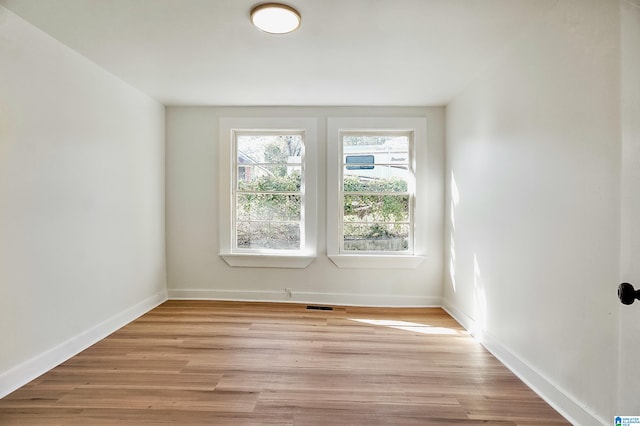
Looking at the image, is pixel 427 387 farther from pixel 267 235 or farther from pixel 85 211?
pixel 85 211

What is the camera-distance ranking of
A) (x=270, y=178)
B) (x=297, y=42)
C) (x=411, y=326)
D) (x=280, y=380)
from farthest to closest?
(x=270, y=178) < (x=411, y=326) < (x=297, y=42) < (x=280, y=380)

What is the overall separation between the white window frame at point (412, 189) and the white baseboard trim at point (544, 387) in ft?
4.02

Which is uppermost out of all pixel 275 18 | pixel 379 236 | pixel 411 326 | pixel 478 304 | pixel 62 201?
pixel 275 18

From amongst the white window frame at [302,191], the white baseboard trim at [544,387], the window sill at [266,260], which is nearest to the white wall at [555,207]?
the white baseboard trim at [544,387]

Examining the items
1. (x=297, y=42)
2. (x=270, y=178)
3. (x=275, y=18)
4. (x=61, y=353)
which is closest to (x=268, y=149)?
(x=270, y=178)

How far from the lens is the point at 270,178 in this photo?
370cm

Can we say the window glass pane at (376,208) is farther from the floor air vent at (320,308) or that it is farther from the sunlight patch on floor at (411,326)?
the sunlight patch on floor at (411,326)

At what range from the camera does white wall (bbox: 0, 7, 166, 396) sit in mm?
1877

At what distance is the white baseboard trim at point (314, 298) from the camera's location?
3.52m

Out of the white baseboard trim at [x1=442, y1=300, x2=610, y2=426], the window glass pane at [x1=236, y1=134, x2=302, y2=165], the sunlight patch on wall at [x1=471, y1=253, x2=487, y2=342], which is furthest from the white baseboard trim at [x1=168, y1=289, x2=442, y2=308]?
the window glass pane at [x1=236, y1=134, x2=302, y2=165]

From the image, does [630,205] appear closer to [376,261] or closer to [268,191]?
[376,261]

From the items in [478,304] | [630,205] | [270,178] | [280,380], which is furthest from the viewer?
[270,178]

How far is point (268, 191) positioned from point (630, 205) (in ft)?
10.3

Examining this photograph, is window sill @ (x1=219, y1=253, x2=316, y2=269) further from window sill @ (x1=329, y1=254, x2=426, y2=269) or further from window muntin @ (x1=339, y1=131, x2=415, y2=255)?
window muntin @ (x1=339, y1=131, x2=415, y2=255)
